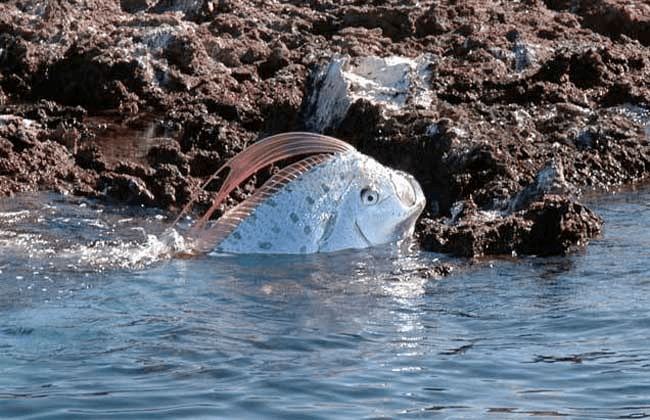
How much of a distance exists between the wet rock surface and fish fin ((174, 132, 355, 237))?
2.53ft

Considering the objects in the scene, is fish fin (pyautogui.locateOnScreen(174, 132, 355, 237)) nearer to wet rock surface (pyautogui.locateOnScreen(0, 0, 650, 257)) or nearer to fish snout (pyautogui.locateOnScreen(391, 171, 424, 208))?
fish snout (pyautogui.locateOnScreen(391, 171, 424, 208))

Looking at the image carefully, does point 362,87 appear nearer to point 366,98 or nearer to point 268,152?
point 366,98

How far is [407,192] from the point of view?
8.99 metres

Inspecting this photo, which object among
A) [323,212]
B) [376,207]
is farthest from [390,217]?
[323,212]

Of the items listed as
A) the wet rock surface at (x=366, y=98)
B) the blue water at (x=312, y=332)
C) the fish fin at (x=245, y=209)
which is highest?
the wet rock surface at (x=366, y=98)

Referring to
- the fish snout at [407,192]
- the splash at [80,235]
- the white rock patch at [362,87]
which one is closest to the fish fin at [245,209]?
the splash at [80,235]

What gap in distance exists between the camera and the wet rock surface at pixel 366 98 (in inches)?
398

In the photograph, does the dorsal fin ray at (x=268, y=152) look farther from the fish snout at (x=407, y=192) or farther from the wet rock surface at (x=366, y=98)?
the wet rock surface at (x=366, y=98)

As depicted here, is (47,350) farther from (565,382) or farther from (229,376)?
(565,382)

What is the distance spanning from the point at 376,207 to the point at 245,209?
868 mm

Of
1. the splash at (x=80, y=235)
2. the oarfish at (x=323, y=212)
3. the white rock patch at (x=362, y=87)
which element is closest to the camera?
the splash at (x=80, y=235)

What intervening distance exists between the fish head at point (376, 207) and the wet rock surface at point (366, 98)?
0.25 metres

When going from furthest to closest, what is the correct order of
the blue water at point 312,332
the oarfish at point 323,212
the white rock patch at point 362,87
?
the white rock patch at point 362,87 < the oarfish at point 323,212 < the blue water at point 312,332

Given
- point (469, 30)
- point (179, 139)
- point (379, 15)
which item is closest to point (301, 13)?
point (379, 15)
